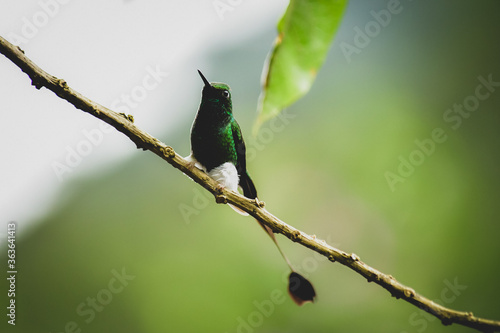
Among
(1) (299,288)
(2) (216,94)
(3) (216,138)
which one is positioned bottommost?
(1) (299,288)

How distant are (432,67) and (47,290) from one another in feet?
19.7

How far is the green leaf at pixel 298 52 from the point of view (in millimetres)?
380

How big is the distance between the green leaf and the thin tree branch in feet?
2.70

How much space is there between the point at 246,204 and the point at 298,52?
969 mm

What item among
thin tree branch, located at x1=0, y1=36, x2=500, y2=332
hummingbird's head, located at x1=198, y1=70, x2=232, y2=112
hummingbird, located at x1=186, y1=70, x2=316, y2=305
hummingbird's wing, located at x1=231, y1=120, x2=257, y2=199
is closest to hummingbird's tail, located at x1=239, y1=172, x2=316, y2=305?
thin tree branch, located at x1=0, y1=36, x2=500, y2=332

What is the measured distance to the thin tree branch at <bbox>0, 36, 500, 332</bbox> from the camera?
996mm

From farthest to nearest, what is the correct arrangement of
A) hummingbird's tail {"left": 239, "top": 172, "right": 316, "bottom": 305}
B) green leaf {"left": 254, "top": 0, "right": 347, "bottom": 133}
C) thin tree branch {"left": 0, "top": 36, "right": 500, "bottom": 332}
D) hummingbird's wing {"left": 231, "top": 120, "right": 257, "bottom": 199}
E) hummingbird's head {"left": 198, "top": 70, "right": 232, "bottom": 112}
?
hummingbird's wing {"left": 231, "top": 120, "right": 257, "bottom": 199} < hummingbird's head {"left": 198, "top": 70, "right": 232, "bottom": 112} < hummingbird's tail {"left": 239, "top": 172, "right": 316, "bottom": 305} < thin tree branch {"left": 0, "top": 36, "right": 500, "bottom": 332} < green leaf {"left": 254, "top": 0, "right": 347, "bottom": 133}

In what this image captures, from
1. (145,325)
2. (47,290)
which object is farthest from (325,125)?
(47,290)

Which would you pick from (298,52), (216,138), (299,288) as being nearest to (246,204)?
(299,288)

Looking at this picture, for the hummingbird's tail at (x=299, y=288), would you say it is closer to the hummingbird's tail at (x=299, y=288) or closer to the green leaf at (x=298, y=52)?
the hummingbird's tail at (x=299, y=288)

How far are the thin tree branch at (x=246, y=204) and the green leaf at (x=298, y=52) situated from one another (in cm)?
82

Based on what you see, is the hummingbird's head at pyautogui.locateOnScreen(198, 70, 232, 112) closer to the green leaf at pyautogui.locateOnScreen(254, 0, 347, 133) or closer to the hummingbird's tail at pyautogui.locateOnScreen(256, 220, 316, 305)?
the hummingbird's tail at pyautogui.locateOnScreen(256, 220, 316, 305)

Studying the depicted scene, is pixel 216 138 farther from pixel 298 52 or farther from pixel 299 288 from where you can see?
pixel 298 52

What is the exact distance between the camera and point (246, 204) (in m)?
1.32
